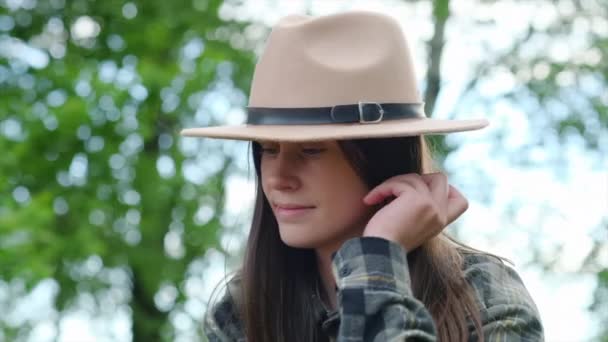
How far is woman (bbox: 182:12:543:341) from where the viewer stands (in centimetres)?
186

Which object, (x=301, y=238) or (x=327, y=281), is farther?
(x=327, y=281)

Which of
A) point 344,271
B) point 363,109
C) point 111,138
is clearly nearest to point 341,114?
point 363,109

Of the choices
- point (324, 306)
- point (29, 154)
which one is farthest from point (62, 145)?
point (324, 306)

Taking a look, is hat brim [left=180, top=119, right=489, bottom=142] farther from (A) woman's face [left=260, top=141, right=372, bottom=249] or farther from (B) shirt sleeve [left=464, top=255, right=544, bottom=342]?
(B) shirt sleeve [left=464, top=255, right=544, bottom=342]

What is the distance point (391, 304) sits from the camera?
1805mm

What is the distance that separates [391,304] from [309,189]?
0.90ft

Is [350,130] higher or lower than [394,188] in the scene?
higher

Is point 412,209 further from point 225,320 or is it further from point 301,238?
point 225,320

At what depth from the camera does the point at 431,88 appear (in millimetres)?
8305

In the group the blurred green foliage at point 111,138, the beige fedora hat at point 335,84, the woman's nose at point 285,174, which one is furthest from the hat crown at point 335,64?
the blurred green foliage at point 111,138

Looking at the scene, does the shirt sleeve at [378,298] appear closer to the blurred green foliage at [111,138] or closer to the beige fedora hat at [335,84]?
the beige fedora hat at [335,84]

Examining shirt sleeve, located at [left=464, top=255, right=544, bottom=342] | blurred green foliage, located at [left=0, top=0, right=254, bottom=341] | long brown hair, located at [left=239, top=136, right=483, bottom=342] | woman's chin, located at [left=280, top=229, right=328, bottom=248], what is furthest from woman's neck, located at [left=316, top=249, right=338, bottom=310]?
blurred green foliage, located at [left=0, top=0, right=254, bottom=341]

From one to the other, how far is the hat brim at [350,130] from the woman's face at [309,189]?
5 centimetres

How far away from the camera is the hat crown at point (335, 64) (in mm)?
1939
